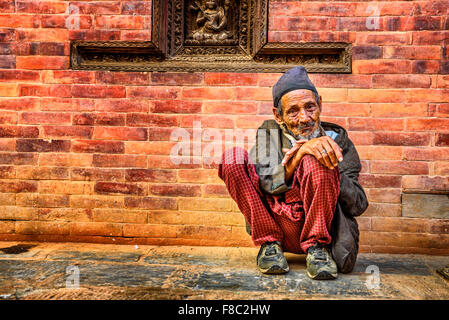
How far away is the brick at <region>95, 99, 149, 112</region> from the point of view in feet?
9.94

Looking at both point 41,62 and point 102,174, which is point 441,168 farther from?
point 41,62

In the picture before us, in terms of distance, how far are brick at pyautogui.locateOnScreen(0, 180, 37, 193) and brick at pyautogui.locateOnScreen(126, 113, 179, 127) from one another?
3.33ft

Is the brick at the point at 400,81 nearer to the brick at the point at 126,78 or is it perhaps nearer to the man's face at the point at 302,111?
the man's face at the point at 302,111

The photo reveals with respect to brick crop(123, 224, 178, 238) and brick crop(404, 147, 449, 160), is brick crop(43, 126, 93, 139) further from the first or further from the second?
brick crop(404, 147, 449, 160)

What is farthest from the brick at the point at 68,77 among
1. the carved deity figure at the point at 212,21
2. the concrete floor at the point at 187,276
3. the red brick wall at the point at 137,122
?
the concrete floor at the point at 187,276

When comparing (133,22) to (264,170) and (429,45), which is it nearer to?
(264,170)

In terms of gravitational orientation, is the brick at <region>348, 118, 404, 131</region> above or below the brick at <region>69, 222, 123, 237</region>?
above

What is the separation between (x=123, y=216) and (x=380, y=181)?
2217mm

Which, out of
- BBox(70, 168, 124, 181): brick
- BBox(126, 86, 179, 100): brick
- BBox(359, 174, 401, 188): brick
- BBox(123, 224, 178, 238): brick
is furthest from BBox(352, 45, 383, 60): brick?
BBox(70, 168, 124, 181): brick

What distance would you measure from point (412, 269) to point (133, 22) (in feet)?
9.63

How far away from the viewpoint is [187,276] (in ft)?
7.11

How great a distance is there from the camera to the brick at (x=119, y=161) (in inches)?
119

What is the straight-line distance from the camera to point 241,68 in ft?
9.87
